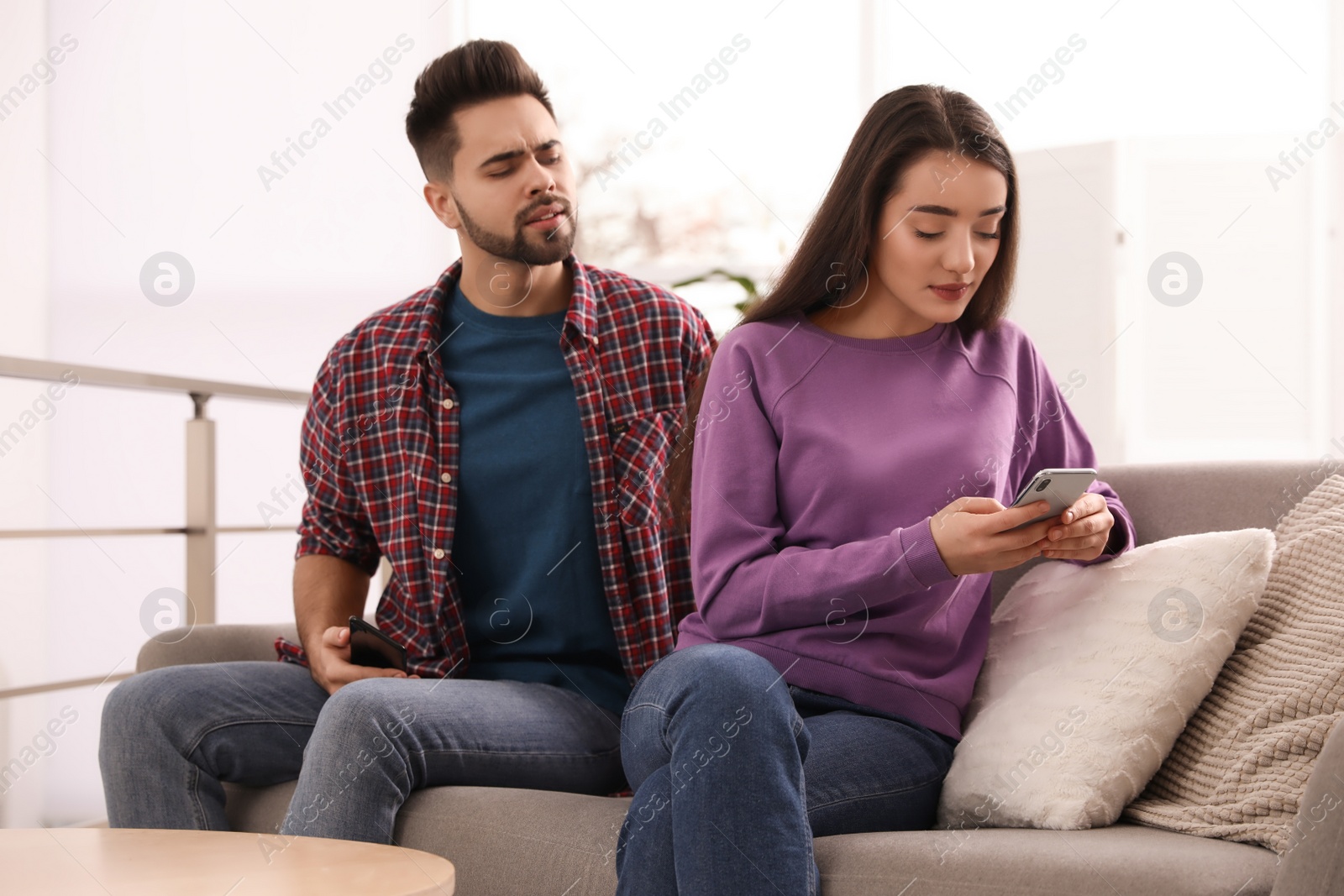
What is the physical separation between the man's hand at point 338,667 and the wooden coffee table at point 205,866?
42 cm

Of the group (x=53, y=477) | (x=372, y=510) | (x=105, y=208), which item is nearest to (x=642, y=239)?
(x=105, y=208)

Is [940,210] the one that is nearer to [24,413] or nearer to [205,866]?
[205,866]

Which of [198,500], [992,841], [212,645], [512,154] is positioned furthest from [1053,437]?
[198,500]

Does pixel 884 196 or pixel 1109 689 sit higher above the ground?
pixel 884 196

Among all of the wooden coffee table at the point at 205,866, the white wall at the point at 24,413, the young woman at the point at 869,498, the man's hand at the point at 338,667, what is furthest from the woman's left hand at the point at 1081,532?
the white wall at the point at 24,413

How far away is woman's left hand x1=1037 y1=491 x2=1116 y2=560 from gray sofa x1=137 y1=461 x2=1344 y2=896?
0.84 feet

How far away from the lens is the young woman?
3.75 feet

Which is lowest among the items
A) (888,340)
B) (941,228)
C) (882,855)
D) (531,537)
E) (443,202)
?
(882,855)

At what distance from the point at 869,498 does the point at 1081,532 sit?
0.22 meters

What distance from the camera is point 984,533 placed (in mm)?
1144

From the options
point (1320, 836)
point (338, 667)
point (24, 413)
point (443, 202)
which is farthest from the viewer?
point (24, 413)

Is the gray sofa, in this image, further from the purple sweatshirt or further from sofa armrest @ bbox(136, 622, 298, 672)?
the purple sweatshirt

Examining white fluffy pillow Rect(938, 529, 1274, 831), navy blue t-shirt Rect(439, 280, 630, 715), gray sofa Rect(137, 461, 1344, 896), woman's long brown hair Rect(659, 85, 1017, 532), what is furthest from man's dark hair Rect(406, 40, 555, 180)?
white fluffy pillow Rect(938, 529, 1274, 831)

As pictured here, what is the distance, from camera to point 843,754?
117 centimetres
